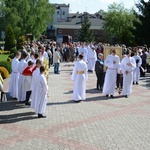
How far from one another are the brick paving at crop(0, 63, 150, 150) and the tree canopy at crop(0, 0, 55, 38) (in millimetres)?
43115

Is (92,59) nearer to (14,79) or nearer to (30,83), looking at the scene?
(14,79)

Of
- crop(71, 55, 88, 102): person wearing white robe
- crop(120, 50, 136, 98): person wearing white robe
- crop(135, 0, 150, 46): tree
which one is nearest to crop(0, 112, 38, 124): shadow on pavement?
crop(71, 55, 88, 102): person wearing white robe

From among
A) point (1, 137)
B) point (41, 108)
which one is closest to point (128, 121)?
point (41, 108)

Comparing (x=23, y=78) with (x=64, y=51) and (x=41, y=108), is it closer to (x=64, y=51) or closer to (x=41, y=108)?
(x=41, y=108)

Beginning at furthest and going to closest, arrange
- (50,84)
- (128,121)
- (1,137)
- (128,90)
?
(50,84)
(128,90)
(128,121)
(1,137)

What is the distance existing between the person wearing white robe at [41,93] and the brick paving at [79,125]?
0.29 metres

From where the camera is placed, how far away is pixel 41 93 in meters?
10.3

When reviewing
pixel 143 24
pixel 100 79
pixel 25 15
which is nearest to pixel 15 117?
pixel 100 79

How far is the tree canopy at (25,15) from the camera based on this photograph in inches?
2157

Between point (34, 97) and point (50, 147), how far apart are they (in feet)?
10.5

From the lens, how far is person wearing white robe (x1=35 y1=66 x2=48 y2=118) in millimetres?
10219

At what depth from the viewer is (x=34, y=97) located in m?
10.5

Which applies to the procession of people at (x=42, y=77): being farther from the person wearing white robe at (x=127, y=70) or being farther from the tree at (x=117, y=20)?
the tree at (x=117, y=20)

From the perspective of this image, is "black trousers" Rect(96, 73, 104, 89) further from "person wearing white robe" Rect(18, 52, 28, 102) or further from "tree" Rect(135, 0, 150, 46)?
"tree" Rect(135, 0, 150, 46)
